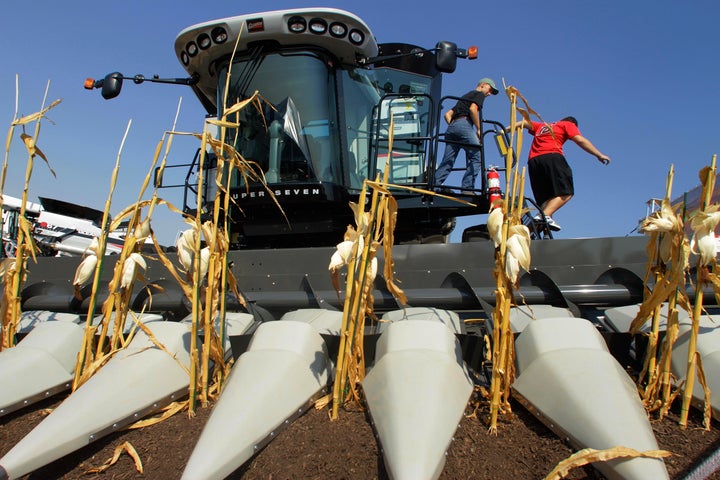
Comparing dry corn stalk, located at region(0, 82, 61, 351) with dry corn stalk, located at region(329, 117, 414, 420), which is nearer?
dry corn stalk, located at region(329, 117, 414, 420)

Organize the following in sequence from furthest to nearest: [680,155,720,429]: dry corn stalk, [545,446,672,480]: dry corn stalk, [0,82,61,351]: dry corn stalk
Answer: [0,82,61,351]: dry corn stalk, [680,155,720,429]: dry corn stalk, [545,446,672,480]: dry corn stalk

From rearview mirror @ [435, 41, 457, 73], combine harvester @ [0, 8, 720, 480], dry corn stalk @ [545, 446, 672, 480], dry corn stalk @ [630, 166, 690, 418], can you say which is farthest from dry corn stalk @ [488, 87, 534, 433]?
rearview mirror @ [435, 41, 457, 73]

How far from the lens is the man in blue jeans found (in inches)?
213

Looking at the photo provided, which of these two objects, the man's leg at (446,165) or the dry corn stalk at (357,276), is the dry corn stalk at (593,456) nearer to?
the dry corn stalk at (357,276)

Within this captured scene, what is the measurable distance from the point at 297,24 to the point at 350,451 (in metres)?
4.15

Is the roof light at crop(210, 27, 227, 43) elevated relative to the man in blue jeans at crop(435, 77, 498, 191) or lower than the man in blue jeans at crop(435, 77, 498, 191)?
elevated

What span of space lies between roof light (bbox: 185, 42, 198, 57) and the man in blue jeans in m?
2.78

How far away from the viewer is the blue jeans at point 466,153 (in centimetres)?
539

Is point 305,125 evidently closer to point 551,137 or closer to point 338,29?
point 338,29

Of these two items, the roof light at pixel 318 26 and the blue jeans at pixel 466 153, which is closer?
the roof light at pixel 318 26

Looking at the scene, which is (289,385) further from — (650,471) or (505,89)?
(505,89)

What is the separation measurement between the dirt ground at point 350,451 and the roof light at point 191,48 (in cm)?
408

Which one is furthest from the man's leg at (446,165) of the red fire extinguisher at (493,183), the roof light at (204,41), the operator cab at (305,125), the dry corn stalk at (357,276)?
the dry corn stalk at (357,276)

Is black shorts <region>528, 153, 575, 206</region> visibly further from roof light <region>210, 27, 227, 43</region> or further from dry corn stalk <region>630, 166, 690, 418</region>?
roof light <region>210, 27, 227, 43</region>
